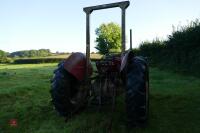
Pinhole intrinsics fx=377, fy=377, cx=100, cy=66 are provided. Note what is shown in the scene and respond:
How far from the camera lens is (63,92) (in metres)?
7.20

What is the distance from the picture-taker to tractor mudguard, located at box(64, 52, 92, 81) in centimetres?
732

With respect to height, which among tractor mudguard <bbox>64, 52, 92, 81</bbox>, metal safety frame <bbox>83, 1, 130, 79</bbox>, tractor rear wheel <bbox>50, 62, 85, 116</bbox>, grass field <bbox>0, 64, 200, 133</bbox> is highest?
metal safety frame <bbox>83, 1, 130, 79</bbox>

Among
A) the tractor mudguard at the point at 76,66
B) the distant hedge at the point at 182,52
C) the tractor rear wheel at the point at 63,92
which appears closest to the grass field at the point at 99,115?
the tractor rear wheel at the point at 63,92

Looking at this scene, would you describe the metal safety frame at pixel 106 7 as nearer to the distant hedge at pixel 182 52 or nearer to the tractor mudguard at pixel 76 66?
the tractor mudguard at pixel 76 66

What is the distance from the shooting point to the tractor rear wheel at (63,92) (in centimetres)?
719

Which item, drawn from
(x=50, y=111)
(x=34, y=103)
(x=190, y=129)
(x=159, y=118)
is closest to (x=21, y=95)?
(x=34, y=103)

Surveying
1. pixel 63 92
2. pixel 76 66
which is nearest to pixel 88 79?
pixel 76 66

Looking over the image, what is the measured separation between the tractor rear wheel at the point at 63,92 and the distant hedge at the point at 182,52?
7409mm

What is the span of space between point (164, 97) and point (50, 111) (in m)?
2.80

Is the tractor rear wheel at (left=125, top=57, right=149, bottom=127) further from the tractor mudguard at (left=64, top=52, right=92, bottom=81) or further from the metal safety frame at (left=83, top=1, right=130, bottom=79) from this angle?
the tractor mudguard at (left=64, top=52, right=92, bottom=81)

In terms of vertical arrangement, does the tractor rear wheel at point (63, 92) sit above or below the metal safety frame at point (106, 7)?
below

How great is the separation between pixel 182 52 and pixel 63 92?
418 inches

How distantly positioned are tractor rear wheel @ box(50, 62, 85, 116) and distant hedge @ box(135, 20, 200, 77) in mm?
7409

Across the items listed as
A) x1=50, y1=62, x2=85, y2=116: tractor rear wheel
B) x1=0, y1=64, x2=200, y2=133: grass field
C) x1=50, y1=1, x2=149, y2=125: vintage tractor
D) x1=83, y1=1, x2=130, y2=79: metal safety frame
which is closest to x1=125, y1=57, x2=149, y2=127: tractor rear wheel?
x1=50, y1=1, x2=149, y2=125: vintage tractor
